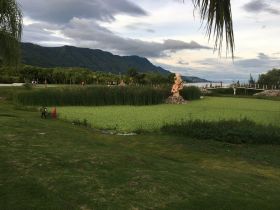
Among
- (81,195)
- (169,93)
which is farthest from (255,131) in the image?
(169,93)

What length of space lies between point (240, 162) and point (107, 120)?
8.23m

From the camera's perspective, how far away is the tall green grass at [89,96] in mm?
24844

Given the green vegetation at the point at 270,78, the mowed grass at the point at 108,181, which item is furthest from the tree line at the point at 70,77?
the mowed grass at the point at 108,181

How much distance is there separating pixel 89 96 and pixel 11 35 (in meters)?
9.28

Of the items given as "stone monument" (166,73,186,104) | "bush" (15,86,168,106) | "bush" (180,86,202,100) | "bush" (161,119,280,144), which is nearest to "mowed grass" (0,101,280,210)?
"bush" (161,119,280,144)

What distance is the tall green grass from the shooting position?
81.5 ft

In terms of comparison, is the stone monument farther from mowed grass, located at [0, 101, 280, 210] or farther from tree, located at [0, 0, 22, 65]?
mowed grass, located at [0, 101, 280, 210]

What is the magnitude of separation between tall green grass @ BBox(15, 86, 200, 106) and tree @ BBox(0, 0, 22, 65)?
19.5ft

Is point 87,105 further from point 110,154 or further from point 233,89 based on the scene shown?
point 233,89

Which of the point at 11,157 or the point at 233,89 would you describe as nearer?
the point at 11,157

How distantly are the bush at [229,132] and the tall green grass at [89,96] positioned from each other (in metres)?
12.0

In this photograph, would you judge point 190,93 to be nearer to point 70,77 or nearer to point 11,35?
point 11,35

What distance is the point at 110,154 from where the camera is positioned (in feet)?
26.1

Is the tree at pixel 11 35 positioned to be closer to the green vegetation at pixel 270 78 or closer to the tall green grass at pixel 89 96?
the tall green grass at pixel 89 96
